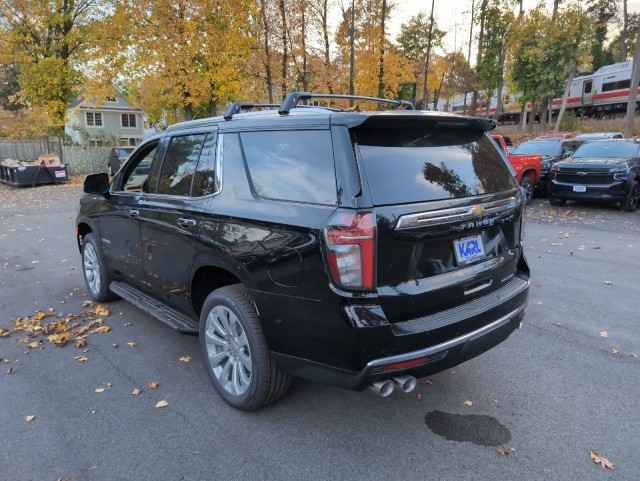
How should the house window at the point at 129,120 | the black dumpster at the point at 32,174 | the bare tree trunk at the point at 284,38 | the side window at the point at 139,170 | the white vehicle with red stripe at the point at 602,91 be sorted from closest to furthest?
the side window at the point at 139,170 < the black dumpster at the point at 32,174 < the bare tree trunk at the point at 284,38 < the white vehicle with red stripe at the point at 602,91 < the house window at the point at 129,120

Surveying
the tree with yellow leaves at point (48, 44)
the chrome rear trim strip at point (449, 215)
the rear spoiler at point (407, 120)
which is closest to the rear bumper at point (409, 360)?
the chrome rear trim strip at point (449, 215)

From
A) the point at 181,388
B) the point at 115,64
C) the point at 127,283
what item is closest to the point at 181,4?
the point at 115,64

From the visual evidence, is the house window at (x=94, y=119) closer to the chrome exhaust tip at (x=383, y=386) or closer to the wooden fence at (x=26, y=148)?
the wooden fence at (x=26, y=148)

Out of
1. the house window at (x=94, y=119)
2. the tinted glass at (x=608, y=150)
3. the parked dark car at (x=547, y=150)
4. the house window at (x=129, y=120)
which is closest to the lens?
the tinted glass at (x=608, y=150)

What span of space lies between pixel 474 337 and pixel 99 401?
8.60 feet

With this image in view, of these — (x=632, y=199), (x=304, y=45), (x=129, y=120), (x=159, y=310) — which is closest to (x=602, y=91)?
(x=304, y=45)

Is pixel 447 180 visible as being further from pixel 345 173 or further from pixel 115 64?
pixel 115 64

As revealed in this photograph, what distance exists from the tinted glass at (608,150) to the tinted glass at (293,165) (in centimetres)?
1222

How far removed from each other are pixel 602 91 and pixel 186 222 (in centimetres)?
4163

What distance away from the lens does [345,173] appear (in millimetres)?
2535

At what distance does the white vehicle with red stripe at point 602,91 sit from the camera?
34.3 meters

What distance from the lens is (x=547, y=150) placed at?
50.1ft

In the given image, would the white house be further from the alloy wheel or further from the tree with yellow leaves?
the alloy wheel

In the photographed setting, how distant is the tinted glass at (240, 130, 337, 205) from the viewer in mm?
2648
